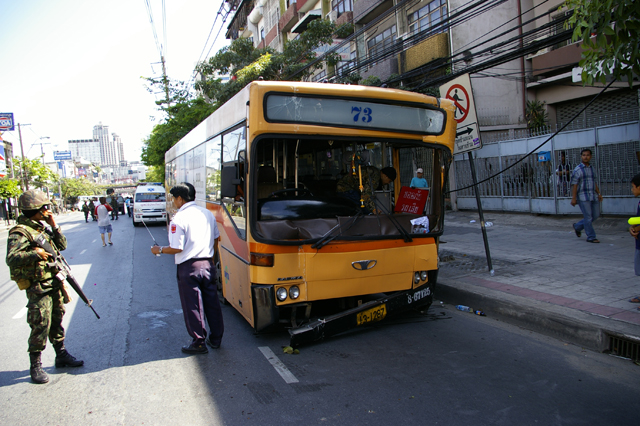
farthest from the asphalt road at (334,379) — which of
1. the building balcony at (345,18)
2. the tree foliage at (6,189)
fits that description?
the tree foliage at (6,189)

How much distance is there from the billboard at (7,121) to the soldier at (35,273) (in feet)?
169

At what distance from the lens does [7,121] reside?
4625 cm

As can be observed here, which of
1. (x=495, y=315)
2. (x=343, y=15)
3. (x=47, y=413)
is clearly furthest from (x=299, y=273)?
(x=343, y=15)

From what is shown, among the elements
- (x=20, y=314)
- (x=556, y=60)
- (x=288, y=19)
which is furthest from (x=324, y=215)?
(x=288, y=19)

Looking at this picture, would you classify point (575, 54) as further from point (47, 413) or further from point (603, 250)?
point (47, 413)

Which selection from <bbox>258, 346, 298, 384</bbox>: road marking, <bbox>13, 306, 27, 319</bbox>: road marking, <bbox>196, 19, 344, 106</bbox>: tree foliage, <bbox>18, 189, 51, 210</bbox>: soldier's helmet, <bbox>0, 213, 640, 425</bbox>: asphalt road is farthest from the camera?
<bbox>196, 19, 344, 106</bbox>: tree foliage

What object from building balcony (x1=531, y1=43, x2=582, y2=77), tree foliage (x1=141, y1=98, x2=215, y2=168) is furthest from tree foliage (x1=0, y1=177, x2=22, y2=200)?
building balcony (x1=531, y1=43, x2=582, y2=77)

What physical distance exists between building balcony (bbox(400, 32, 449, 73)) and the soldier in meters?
16.3

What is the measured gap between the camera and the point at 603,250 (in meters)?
8.17

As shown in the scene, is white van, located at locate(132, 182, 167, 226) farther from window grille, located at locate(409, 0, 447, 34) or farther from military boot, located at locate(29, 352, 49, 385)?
military boot, located at locate(29, 352, 49, 385)

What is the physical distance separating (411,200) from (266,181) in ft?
6.22

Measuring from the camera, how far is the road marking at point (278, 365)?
12.9 ft

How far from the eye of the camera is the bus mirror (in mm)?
4602

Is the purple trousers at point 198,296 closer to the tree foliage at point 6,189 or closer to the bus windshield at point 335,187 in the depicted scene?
the bus windshield at point 335,187
